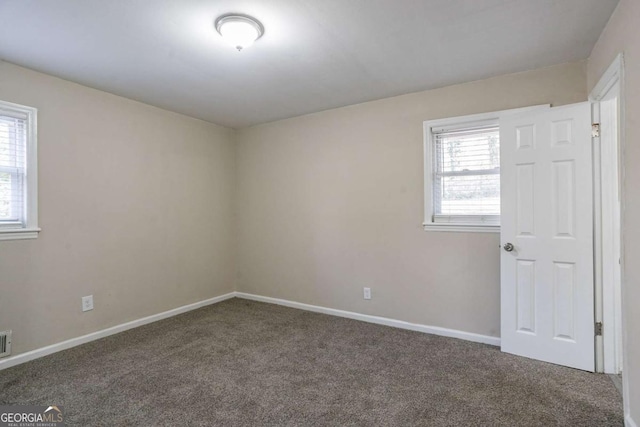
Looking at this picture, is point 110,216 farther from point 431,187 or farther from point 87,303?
point 431,187

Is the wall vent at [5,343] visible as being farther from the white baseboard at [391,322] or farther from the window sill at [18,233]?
the white baseboard at [391,322]

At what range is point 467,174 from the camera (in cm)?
312

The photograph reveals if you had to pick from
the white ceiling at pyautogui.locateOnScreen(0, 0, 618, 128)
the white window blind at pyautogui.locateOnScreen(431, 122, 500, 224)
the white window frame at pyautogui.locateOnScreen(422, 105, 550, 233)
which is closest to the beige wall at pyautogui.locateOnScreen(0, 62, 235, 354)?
the white ceiling at pyautogui.locateOnScreen(0, 0, 618, 128)

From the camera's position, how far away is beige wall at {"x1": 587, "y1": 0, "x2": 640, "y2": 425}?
1.68 m

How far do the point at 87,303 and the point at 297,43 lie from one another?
2.98 meters

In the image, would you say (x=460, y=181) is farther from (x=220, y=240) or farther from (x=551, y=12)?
(x=220, y=240)

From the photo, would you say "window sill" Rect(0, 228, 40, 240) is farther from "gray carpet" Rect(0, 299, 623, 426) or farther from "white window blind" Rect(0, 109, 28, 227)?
"gray carpet" Rect(0, 299, 623, 426)

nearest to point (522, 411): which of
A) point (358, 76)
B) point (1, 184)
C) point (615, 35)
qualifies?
A: point (615, 35)

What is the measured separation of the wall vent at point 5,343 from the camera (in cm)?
255

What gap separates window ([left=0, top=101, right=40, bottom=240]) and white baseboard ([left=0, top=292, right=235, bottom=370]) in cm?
96

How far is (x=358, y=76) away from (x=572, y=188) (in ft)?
6.32

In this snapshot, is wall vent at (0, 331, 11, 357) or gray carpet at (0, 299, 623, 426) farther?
wall vent at (0, 331, 11, 357)

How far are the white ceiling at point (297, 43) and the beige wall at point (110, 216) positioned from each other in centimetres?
33

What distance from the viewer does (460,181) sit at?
317 centimetres
